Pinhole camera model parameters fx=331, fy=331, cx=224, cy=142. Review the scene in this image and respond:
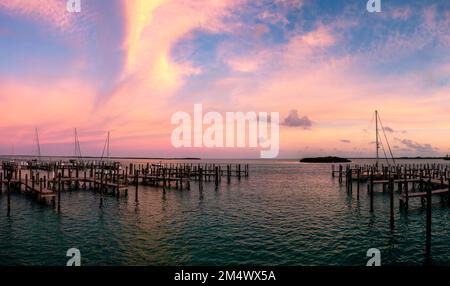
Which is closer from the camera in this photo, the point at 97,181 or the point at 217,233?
the point at 217,233

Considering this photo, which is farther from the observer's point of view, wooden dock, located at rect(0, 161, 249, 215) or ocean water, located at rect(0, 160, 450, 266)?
wooden dock, located at rect(0, 161, 249, 215)

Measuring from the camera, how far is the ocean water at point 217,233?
15930 millimetres

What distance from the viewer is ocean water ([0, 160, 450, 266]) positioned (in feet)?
52.3

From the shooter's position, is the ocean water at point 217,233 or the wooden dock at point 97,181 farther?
the wooden dock at point 97,181

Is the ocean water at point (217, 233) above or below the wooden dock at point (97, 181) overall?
below

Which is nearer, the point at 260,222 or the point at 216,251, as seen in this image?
the point at 216,251

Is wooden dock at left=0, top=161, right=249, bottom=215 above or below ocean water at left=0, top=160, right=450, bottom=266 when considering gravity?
above

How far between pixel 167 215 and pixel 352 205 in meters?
17.3

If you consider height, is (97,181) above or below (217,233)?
above

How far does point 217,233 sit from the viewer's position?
66.7 ft
